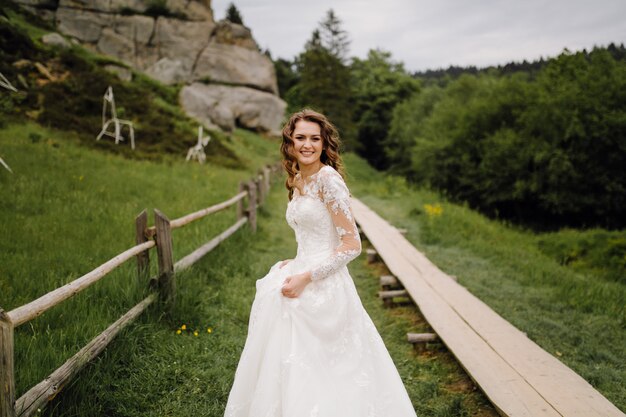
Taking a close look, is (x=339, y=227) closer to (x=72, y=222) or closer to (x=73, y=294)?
(x=73, y=294)

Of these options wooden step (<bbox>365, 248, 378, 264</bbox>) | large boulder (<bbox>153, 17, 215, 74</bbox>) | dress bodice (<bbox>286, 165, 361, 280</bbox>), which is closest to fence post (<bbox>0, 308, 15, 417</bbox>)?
dress bodice (<bbox>286, 165, 361, 280</bbox>)

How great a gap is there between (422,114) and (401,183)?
23.7m

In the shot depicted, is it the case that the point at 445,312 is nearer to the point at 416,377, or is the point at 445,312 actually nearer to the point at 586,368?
the point at 416,377

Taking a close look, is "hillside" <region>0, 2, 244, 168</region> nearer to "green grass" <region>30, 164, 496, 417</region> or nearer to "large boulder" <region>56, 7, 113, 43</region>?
"green grass" <region>30, 164, 496, 417</region>

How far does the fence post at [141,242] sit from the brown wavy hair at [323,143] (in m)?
2.28

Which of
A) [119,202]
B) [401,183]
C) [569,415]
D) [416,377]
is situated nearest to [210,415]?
[416,377]

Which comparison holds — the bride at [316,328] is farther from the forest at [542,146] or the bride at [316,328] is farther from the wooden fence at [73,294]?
the forest at [542,146]

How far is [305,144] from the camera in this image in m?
2.54

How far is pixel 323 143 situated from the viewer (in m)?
2.65

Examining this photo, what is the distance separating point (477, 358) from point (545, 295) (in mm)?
2786

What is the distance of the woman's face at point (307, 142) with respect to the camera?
2537 millimetres

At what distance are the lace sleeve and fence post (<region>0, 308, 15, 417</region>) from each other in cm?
158

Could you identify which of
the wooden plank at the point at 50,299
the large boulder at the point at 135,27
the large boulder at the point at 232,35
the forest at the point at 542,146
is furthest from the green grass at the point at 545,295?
the large boulder at the point at 232,35

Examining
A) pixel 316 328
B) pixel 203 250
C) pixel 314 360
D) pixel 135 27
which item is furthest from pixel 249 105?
pixel 314 360
